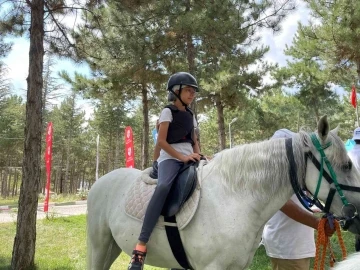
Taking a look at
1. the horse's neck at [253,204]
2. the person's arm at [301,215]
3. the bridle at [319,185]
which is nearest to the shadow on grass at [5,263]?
the horse's neck at [253,204]

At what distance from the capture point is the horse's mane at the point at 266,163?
2.20 m

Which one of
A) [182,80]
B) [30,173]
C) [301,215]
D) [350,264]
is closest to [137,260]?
[301,215]

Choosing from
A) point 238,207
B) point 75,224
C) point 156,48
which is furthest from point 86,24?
point 75,224

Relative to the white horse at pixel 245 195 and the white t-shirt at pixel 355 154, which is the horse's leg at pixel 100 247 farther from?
the white t-shirt at pixel 355 154

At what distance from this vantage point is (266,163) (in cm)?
231

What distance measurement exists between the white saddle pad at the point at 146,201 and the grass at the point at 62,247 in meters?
3.59

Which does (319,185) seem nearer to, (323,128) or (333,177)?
(333,177)

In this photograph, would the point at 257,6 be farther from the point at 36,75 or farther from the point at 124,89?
the point at 124,89

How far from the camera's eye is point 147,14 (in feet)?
30.6

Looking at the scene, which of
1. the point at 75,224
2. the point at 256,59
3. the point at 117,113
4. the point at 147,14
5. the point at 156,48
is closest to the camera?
the point at 147,14

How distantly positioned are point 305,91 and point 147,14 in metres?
15.3

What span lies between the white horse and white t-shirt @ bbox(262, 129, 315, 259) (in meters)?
0.47

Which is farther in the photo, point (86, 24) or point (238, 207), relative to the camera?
point (86, 24)

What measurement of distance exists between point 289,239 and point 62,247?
6.72 meters
